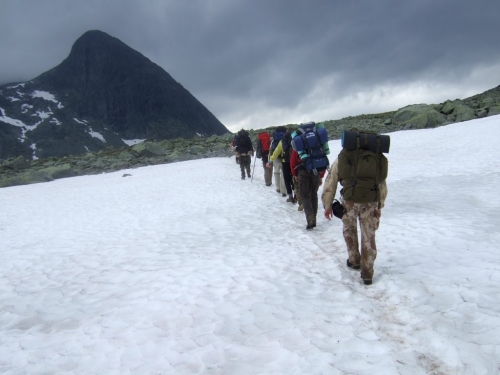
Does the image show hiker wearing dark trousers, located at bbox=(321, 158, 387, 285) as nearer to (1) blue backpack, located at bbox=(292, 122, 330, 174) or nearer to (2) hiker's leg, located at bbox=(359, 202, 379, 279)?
(2) hiker's leg, located at bbox=(359, 202, 379, 279)

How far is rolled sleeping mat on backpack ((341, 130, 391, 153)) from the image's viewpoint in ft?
16.7

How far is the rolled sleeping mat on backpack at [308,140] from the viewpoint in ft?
27.1

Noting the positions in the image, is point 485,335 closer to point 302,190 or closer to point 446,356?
point 446,356

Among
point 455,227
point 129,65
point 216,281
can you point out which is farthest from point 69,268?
point 129,65

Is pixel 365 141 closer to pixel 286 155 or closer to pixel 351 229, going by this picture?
pixel 351 229

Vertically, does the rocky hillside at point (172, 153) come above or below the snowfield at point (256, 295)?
above

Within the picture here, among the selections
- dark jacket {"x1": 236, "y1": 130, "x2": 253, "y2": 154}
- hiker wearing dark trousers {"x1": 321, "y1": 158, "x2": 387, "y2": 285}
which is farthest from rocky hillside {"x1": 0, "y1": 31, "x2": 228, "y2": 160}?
hiker wearing dark trousers {"x1": 321, "y1": 158, "x2": 387, "y2": 285}

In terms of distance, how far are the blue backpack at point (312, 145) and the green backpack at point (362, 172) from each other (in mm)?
3009

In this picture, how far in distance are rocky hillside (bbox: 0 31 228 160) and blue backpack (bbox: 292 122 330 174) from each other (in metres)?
156

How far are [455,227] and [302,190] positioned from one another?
12.1ft

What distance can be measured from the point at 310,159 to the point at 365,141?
346 centimetres

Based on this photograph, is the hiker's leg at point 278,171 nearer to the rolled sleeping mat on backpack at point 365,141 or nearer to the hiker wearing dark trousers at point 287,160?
the hiker wearing dark trousers at point 287,160

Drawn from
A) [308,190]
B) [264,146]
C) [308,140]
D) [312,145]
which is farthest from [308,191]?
[264,146]

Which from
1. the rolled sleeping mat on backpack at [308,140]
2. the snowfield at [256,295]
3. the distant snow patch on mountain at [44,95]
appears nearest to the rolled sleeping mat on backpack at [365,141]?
the snowfield at [256,295]
